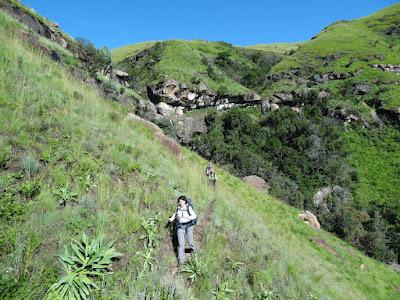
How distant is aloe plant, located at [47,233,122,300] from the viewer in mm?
4465

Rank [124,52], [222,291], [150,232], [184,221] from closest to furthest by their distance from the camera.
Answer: [222,291], [150,232], [184,221], [124,52]

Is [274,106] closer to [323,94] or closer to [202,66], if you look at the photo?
[323,94]

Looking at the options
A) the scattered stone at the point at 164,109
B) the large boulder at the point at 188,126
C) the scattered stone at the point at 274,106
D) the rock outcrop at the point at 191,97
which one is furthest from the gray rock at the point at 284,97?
the scattered stone at the point at 164,109

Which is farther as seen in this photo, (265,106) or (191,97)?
(265,106)

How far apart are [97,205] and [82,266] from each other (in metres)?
1.64


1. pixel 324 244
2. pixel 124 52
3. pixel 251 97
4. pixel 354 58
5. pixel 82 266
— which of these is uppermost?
pixel 124 52

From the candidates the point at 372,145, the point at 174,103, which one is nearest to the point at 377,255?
the point at 372,145

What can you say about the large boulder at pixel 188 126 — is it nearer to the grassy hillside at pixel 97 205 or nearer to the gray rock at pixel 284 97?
the gray rock at pixel 284 97

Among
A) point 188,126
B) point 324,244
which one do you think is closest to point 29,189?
point 324,244

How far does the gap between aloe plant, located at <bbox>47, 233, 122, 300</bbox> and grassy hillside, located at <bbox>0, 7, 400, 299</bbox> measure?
14 cm

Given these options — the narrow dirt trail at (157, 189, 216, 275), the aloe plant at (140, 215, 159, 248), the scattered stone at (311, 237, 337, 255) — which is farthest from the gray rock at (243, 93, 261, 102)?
the aloe plant at (140, 215, 159, 248)

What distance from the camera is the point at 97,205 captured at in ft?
20.9

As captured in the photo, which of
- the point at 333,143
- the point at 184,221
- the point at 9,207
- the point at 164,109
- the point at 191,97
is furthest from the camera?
the point at 191,97

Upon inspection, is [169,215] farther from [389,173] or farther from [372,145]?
[372,145]
